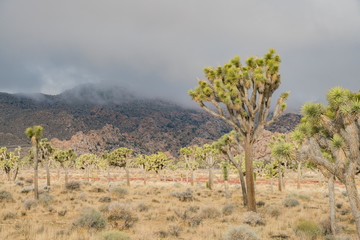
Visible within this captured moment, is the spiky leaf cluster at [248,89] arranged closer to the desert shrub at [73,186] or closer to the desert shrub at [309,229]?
the desert shrub at [309,229]

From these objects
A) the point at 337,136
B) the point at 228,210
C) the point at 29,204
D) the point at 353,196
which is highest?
the point at 337,136

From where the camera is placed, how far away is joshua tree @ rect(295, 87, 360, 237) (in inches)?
286

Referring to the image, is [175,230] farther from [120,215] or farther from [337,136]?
[337,136]

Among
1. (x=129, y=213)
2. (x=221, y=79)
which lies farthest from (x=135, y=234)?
(x=221, y=79)

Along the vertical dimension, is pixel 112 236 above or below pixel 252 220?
above

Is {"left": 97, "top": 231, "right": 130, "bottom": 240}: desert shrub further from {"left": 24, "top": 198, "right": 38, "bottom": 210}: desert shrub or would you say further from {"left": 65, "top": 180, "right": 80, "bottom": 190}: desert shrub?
{"left": 65, "top": 180, "right": 80, "bottom": 190}: desert shrub

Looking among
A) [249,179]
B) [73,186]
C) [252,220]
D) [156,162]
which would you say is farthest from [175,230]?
[156,162]

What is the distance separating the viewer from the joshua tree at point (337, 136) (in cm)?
725

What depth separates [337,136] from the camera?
7.75 meters

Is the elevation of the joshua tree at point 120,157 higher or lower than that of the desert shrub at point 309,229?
higher

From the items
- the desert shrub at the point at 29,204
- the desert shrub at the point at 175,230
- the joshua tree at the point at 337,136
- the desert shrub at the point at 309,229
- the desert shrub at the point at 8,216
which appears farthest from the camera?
the desert shrub at the point at 29,204

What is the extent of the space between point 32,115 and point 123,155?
6606 inches

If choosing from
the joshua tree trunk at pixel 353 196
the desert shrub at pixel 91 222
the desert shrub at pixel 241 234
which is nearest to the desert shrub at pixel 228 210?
the desert shrub at pixel 241 234

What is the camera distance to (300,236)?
9531mm
